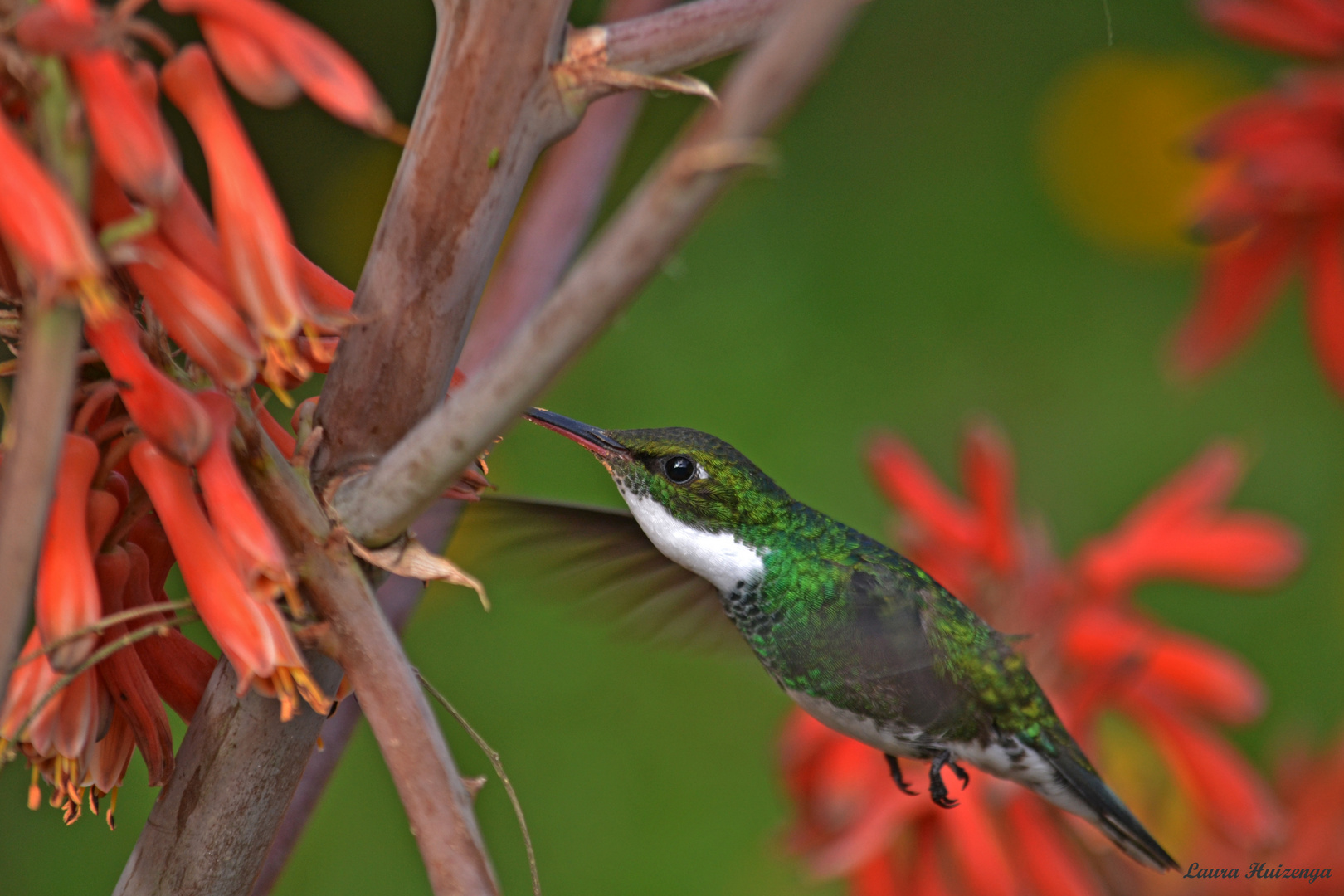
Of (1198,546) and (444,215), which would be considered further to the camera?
(1198,546)

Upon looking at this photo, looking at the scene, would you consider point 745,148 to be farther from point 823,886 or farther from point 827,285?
point 827,285

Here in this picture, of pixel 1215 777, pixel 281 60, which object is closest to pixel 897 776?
pixel 1215 777

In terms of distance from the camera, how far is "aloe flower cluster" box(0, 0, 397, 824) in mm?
581

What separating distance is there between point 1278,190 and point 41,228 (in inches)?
47.6

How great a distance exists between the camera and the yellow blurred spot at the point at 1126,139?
148 inches

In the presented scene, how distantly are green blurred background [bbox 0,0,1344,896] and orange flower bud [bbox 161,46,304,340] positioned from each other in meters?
2.14

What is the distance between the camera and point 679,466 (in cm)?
115

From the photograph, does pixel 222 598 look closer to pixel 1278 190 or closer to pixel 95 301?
pixel 95 301

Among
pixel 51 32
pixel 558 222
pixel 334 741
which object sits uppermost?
pixel 51 32

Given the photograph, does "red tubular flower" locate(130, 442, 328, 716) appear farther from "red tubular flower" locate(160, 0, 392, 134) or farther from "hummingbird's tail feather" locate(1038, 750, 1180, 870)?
"hummingbird's tail feather" locate(1038, 750, 1180, 870)

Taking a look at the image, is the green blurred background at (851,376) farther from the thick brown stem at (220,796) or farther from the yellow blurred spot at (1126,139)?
the thick brown stem at (220,796)

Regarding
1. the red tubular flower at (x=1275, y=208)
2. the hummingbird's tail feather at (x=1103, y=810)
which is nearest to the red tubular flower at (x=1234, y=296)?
the red tubular flower at (x=1275, y=208)

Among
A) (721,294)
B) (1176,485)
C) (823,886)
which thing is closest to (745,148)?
(1176,485)

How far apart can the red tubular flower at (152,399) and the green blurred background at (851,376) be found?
214cm
